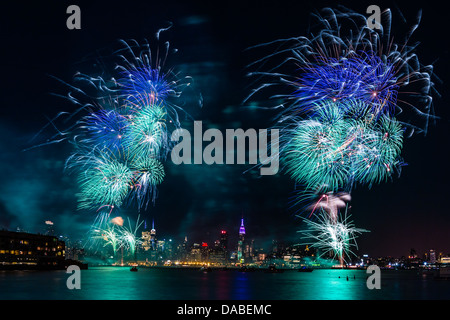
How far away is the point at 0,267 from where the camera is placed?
178 meters

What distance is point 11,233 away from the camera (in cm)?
18675

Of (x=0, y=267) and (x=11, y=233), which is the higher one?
(x=11, y=233)
